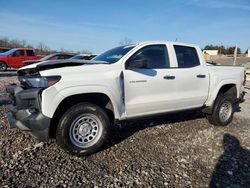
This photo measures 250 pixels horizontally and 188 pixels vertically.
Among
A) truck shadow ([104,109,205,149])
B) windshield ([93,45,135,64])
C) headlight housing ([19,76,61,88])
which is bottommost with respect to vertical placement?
truck shadow ([104,109,205,149])

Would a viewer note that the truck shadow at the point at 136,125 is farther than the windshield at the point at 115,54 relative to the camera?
Yes

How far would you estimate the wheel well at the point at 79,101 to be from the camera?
155 inches

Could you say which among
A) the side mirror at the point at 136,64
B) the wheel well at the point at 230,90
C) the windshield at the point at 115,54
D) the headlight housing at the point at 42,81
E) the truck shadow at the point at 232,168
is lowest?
the truck shadow at the point at 232,168

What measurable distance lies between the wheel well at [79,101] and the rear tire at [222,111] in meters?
2.76

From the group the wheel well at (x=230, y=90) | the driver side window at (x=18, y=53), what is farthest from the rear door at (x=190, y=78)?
the driver side window at (x=18, y=53)

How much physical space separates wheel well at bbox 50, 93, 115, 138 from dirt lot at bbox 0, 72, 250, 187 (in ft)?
1.83

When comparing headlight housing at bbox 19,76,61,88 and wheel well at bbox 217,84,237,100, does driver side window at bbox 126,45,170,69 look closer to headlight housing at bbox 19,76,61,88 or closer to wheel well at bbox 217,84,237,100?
headlight housing at bbox 19,76,61,88

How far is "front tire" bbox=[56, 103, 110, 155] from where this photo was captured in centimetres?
379

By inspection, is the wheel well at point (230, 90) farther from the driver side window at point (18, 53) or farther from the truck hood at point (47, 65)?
the driver side window at point (18, 53)

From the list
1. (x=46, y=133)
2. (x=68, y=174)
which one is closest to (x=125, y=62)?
(x=46, y=133)

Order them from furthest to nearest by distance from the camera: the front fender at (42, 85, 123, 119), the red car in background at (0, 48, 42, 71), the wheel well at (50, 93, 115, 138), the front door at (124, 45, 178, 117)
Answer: the red car in background at (0, 48, 42, 71) < the front door at (124, 45, 178, 117) < the wheel well at (50, 93, 115, 138) < the front fender at (42, 85, 123, 119)

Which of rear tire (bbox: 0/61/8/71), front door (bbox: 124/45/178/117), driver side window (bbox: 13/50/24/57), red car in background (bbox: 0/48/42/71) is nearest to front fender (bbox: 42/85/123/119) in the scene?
front door (bbox: 124/45/178/117)

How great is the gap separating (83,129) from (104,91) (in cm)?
70

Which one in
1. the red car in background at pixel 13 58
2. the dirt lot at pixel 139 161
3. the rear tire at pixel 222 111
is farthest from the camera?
the red car in background at pixel 13 58
